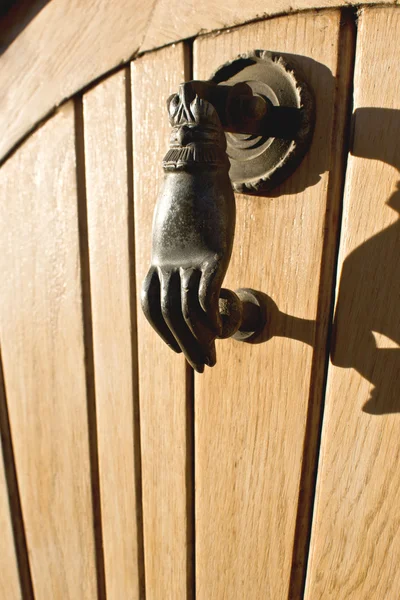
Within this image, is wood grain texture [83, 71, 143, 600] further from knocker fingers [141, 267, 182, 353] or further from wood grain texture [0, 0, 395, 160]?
knocker fingers [141, 267, 182, 353]

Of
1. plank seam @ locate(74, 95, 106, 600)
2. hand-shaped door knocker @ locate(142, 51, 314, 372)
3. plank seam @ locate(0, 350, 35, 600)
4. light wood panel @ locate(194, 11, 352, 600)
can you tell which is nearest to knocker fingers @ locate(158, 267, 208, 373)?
hand-shaped door knocker @ locate(142, 51, 314, 372)

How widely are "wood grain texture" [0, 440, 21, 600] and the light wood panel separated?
0.29 m

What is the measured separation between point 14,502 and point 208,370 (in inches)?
14.8

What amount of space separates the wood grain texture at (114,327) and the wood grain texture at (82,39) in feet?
0.09

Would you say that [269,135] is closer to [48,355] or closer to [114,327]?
[114,327]

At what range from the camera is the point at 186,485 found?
49 cm

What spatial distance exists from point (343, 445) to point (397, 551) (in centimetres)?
9

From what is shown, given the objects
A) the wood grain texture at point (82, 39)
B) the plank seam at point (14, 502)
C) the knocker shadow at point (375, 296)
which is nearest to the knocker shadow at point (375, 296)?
the knocker shadow at point (375, 296)

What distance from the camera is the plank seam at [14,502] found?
25.0 inches

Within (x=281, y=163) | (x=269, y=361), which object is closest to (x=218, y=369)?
(x=269, y=361)

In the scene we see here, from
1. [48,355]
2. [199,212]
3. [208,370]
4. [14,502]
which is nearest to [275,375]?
[208,370]

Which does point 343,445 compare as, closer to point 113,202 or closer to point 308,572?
point 308,572

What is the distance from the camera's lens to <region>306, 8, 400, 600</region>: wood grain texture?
13.3 inches

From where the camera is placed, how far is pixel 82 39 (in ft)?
1.56
